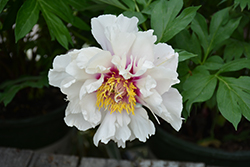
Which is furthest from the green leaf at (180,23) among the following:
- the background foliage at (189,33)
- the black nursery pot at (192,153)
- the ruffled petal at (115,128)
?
the black nursery pot at (192,153)

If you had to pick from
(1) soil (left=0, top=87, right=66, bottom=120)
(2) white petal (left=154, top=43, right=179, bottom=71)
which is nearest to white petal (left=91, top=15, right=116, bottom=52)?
(2) white petal (left=154, top=43, right=179, bottom=71)

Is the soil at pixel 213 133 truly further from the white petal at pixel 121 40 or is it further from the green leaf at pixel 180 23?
the white petal at pixel 121 40

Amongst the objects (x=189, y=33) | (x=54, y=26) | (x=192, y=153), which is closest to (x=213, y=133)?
(x=192, y=153)

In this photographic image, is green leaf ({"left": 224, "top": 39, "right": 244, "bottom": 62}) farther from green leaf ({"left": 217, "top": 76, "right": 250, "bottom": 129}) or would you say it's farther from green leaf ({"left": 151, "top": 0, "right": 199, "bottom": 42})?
green leaf ({"left": 151, "top": 0, "right": 199, "bottom": 42})

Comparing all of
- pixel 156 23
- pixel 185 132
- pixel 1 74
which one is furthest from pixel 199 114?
pixel 1 74

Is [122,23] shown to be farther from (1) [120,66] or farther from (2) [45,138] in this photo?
(2) [45,138]

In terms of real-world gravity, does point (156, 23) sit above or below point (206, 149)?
above
